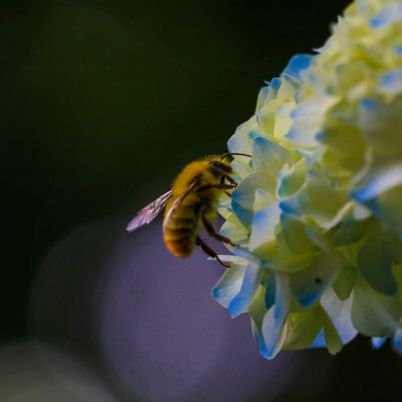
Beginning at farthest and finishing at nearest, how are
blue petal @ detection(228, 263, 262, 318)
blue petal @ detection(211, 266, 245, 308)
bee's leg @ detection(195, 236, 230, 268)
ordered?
bee's leg @ detection(195, 236, 230, 268)
blue petal @ detection(211, 266, 245, 308)
blue petal @ detection(228, 263, 262, 318)

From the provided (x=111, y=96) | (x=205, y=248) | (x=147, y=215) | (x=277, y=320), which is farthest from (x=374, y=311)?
(x=111, y=96)

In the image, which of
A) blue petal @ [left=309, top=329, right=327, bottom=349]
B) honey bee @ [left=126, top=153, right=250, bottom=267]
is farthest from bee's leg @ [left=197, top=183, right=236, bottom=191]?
blue petal @ [left=309, top=329, right=327, bottom=349]

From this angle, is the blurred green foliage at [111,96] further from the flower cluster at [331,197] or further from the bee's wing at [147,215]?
the flower cluster at [331,197]

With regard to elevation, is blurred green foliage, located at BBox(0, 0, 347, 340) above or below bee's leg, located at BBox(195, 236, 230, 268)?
above

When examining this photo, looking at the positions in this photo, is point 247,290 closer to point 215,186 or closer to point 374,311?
point 374,311

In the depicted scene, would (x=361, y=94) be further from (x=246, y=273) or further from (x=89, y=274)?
(x=89, y=274)

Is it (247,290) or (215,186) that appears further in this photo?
(215,186)

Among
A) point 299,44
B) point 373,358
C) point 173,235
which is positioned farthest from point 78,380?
point 173,235

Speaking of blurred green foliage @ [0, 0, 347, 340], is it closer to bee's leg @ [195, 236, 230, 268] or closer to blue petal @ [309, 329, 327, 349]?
bee's leg @ [195, 236, 230, 268]
